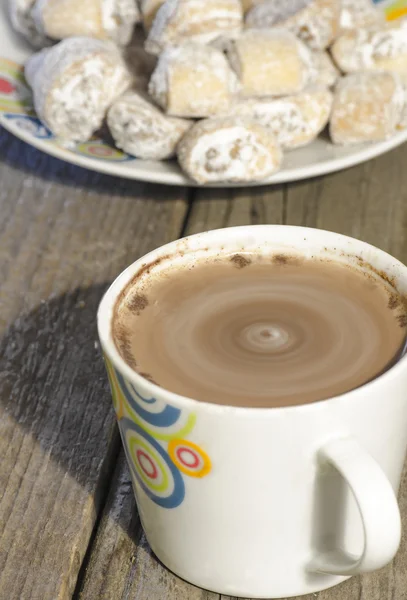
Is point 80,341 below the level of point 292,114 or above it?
below

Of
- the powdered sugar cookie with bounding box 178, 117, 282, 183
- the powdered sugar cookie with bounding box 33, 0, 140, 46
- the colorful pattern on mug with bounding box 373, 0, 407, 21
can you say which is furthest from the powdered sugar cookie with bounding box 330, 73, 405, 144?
the powdered sugar cookie with bounding box 33, 0, 140, 46

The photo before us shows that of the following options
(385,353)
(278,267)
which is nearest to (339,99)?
(278,267)

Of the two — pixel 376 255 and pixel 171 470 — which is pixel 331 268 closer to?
pixel 376 255

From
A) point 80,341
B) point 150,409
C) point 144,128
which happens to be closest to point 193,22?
point 144,128

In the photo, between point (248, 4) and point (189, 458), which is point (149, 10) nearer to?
point (248, 4)

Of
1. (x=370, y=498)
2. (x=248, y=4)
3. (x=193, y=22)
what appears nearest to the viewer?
(x=370, y=498)

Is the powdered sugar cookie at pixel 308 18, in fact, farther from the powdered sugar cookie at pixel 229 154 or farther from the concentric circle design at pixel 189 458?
the concentric circle design at pixel 189 458

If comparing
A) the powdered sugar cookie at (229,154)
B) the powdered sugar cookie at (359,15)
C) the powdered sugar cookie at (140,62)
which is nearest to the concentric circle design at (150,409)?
the powdered sugar cookie at (229,154)

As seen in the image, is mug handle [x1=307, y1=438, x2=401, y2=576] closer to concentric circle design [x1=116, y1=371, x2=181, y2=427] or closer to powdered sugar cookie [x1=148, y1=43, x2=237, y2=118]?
concentric circle design [x1=116, y1=371, x2=181, y2=427]
